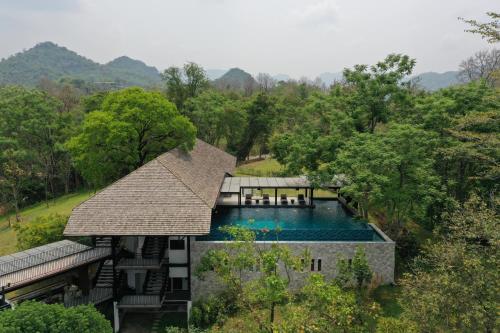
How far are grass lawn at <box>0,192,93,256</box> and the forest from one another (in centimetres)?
149

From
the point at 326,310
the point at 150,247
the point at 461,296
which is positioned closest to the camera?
the point at 461,296

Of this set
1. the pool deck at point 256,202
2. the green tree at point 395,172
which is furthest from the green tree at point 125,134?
the green tree at point 395,172

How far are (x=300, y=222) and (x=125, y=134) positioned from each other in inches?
556

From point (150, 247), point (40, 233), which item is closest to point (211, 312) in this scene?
point (150, 247)

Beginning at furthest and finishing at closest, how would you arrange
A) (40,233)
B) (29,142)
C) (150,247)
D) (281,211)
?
(29,142) → (281,211) → (40,233) → (150,247)

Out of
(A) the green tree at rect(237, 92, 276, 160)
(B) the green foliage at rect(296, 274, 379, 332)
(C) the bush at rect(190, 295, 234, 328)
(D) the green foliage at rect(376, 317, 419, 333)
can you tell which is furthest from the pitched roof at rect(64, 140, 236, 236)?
(A) the green tree at rect(237, 92, 276, 160)

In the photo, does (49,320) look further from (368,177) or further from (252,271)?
(368,177)

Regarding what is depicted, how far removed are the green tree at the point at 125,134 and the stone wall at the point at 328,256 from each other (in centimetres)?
1075

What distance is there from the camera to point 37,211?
1729 inches

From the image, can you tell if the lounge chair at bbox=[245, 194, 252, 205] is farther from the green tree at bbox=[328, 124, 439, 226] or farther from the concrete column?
the concrete column

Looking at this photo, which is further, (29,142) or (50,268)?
(29,142)

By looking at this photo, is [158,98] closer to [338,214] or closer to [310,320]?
[338,214]

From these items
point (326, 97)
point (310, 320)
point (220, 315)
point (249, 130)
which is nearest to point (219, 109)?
point (249, 130)

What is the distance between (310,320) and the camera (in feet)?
46.6
